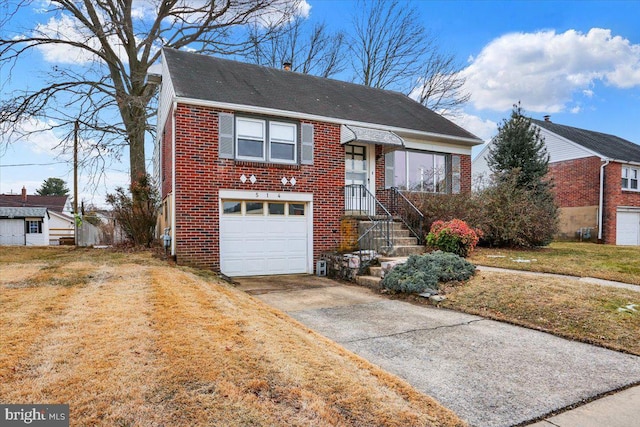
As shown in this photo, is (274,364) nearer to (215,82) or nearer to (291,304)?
(291,304)

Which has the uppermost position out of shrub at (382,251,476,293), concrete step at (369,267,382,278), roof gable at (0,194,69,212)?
roof gable at (0,194,69,212)

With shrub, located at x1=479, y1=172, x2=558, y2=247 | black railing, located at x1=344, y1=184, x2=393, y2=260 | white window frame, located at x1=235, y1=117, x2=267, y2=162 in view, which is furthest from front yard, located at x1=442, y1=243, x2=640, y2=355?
white window frame, located at x1=235, y1=117, x2=267, y2=162

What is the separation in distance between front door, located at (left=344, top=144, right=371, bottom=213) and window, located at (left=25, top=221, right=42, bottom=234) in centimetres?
3236

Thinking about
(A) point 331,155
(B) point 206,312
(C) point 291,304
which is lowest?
(C) point 291,304

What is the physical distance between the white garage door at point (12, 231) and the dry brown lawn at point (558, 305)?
122 feet

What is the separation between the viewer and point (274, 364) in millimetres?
3072

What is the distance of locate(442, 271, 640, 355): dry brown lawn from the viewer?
189 inches

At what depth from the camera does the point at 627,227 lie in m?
20.0

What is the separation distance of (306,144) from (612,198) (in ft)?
56.7

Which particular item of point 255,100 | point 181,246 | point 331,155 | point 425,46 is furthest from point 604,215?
point 181,246

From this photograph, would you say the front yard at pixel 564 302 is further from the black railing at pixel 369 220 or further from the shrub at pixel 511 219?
the black railing at pixel 369 220

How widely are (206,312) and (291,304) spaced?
98.9 inches

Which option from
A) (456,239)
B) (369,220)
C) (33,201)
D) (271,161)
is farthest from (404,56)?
(33,201)

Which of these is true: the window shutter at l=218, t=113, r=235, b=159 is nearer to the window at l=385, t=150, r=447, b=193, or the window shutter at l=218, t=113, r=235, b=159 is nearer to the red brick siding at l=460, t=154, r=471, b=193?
the window at l=385, t=150, r=447, b=193
